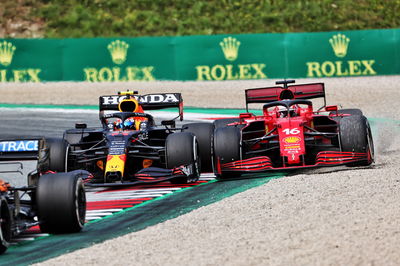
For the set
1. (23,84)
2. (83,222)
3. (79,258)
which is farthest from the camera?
(23,84)

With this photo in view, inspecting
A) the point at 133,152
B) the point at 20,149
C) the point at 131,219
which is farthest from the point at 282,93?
the point at 20,149

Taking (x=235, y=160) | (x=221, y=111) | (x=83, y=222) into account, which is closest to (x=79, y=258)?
(x=83, y=222)

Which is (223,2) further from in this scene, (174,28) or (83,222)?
(83,222)

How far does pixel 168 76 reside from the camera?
34.4m

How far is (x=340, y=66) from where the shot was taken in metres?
34.8

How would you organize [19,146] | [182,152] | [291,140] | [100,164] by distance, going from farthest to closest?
[100,164] → [291,140] → [182,152] → [19,146]

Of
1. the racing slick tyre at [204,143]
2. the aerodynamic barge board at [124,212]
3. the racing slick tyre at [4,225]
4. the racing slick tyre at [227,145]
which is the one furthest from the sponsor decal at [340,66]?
the racing slick tyre at [4,225]

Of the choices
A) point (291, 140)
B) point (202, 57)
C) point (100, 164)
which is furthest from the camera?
point (202, 57)

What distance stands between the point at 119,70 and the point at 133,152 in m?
20.7

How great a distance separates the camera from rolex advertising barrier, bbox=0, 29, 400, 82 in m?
34.3

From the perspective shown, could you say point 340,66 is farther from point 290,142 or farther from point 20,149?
point 20,149

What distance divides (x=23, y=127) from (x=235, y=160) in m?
10.7

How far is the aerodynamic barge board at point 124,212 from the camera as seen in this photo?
956 cm

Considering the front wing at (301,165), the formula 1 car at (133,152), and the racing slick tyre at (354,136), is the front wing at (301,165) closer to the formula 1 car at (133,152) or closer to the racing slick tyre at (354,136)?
the racing slick tyre at (354,136)
